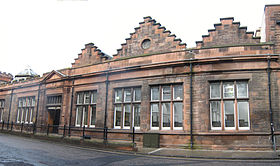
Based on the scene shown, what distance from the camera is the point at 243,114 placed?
1264 cm

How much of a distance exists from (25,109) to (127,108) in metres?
13.9

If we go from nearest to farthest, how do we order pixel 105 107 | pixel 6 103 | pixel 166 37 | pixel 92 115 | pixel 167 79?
pixel 167 79 → pixel 166 37 → pixel 105 107 → pixel 92 115 → pixel 6 103

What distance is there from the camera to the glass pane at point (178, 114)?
13805 millimetres

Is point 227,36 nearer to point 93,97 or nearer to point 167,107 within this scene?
point 167,107

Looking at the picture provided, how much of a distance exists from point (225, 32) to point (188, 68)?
2.93m

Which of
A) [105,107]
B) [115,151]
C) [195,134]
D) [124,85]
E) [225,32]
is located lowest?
[115,151]

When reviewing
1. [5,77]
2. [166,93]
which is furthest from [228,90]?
[5,77]

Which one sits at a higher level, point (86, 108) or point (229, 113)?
point (86, 108)

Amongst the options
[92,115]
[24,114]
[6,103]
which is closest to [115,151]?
[92,115]

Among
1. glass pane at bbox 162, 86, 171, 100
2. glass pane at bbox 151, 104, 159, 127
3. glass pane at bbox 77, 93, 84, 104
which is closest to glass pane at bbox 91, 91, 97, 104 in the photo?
glass pane at bbox 77, 93, 84, 104

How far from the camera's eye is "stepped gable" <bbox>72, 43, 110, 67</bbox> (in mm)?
18922

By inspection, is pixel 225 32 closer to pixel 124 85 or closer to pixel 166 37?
pixel 166 37

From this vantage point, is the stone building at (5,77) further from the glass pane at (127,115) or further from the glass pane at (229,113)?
the glass pane at (229,113)

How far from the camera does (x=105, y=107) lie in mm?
16766
